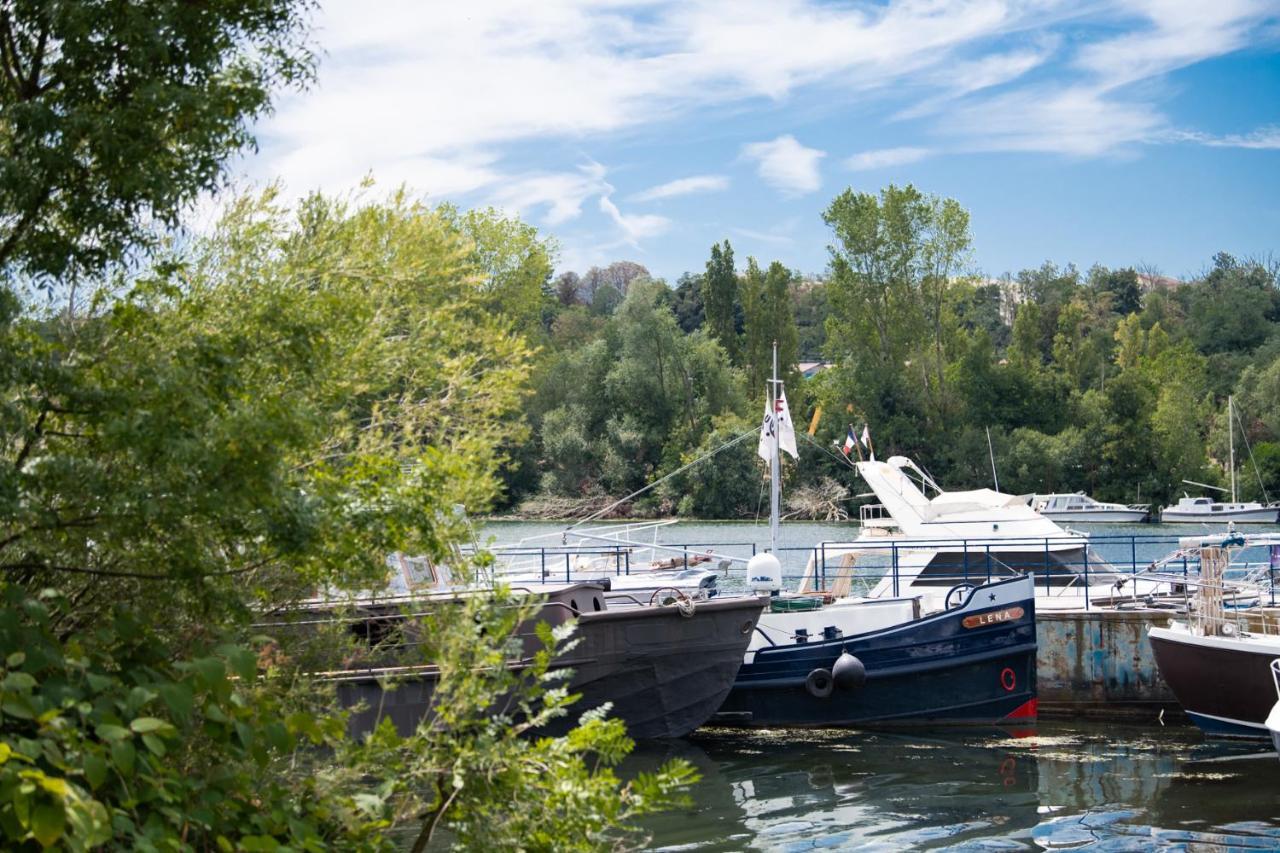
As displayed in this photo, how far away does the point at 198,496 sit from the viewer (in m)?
5.93

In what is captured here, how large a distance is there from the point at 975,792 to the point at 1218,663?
12.6ft

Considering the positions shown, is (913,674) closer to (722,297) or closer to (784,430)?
(784,430)

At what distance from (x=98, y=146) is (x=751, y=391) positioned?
74.9 meters

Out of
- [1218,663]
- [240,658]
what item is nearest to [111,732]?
[240,658]

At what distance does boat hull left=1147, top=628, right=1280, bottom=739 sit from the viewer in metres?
16.7

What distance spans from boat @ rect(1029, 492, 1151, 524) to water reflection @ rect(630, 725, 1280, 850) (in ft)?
172

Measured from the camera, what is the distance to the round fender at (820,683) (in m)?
19.2

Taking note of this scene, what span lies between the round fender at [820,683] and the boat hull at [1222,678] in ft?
14.4

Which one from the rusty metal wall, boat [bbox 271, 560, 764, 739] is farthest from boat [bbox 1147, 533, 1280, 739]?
boat [bbox 271, 560, 764, 739]

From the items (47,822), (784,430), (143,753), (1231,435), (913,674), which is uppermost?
(1231,435)

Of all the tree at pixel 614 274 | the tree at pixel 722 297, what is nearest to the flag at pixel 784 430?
the tree at pixel 722 297

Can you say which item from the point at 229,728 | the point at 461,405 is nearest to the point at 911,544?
the point at 461,405

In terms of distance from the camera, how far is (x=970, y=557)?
938 inches

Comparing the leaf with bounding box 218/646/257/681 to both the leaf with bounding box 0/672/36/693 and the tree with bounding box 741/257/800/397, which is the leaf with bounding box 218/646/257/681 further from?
the tree with bounding box 741/257/800/397
